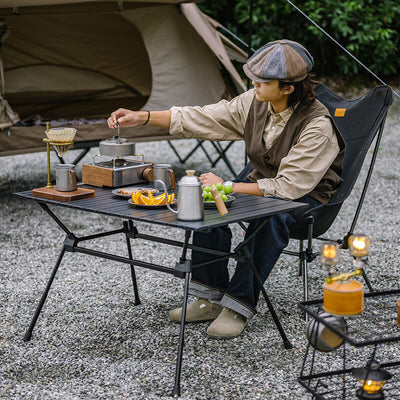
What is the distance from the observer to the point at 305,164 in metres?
2.65

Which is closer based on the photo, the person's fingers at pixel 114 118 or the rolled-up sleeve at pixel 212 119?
the person's fingers at pixel 114 118

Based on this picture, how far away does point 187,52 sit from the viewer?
17.3 feet

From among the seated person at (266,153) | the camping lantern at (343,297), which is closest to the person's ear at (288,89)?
the seated person at (266,153)

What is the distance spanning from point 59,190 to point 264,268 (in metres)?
0.82

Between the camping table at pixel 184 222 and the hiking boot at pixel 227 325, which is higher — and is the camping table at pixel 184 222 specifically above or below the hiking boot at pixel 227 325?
above

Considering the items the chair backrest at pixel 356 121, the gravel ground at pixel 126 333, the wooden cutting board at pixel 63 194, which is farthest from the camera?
the chair backrest at pixel 356 121

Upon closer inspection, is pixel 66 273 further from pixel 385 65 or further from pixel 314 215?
pixel 385 65

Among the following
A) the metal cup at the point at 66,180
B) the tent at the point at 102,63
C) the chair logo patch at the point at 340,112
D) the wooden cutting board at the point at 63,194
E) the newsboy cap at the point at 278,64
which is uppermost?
the newsboy cap at the point at 278,64

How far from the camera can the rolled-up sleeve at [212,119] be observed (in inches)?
117

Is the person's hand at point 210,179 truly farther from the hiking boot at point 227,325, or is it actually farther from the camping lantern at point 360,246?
the camping lantern at point 360,246

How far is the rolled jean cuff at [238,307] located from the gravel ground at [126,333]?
0.36 ft

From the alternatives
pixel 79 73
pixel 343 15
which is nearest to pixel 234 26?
pixel 343 15

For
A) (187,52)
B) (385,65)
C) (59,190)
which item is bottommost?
(385,65)

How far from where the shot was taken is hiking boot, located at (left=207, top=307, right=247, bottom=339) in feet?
8.69
